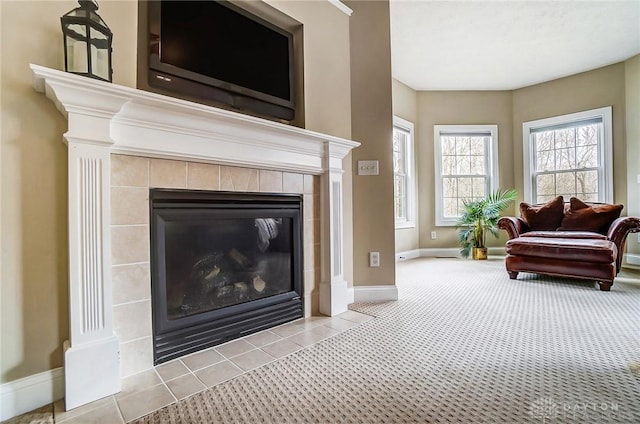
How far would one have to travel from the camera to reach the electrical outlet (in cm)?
254

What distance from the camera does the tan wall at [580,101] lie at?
399 centimetres

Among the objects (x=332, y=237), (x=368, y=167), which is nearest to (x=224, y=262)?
(x=332, y=237)

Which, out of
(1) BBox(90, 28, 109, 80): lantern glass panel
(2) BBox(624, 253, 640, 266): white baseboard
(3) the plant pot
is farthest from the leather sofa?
(1) BBox(90, 28, 109, 80): lantern glass panel

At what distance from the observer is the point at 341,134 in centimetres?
241

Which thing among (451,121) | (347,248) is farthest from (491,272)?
(451,121)

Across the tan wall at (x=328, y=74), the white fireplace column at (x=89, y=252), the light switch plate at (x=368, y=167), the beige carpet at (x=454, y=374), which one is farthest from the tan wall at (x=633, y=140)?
the white fireplace column at (x=89, y=252)

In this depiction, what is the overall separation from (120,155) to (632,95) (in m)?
5.69

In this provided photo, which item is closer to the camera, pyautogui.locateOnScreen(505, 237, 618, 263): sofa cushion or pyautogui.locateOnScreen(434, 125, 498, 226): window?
pyautogui.locateOnScreen(505, 237, 618, 263): sofa cushion

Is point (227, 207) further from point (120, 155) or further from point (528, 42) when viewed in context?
point (528, 42)

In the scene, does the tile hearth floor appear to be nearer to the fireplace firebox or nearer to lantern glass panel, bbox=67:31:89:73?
the fireplace firebox

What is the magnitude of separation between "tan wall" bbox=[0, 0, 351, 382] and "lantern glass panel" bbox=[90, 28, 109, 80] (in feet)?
0.50

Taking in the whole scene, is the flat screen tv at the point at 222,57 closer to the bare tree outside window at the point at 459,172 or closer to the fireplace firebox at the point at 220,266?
the fireplace firebox at the point at 220,266

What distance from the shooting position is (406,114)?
4703mm

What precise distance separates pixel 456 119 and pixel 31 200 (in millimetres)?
5254
